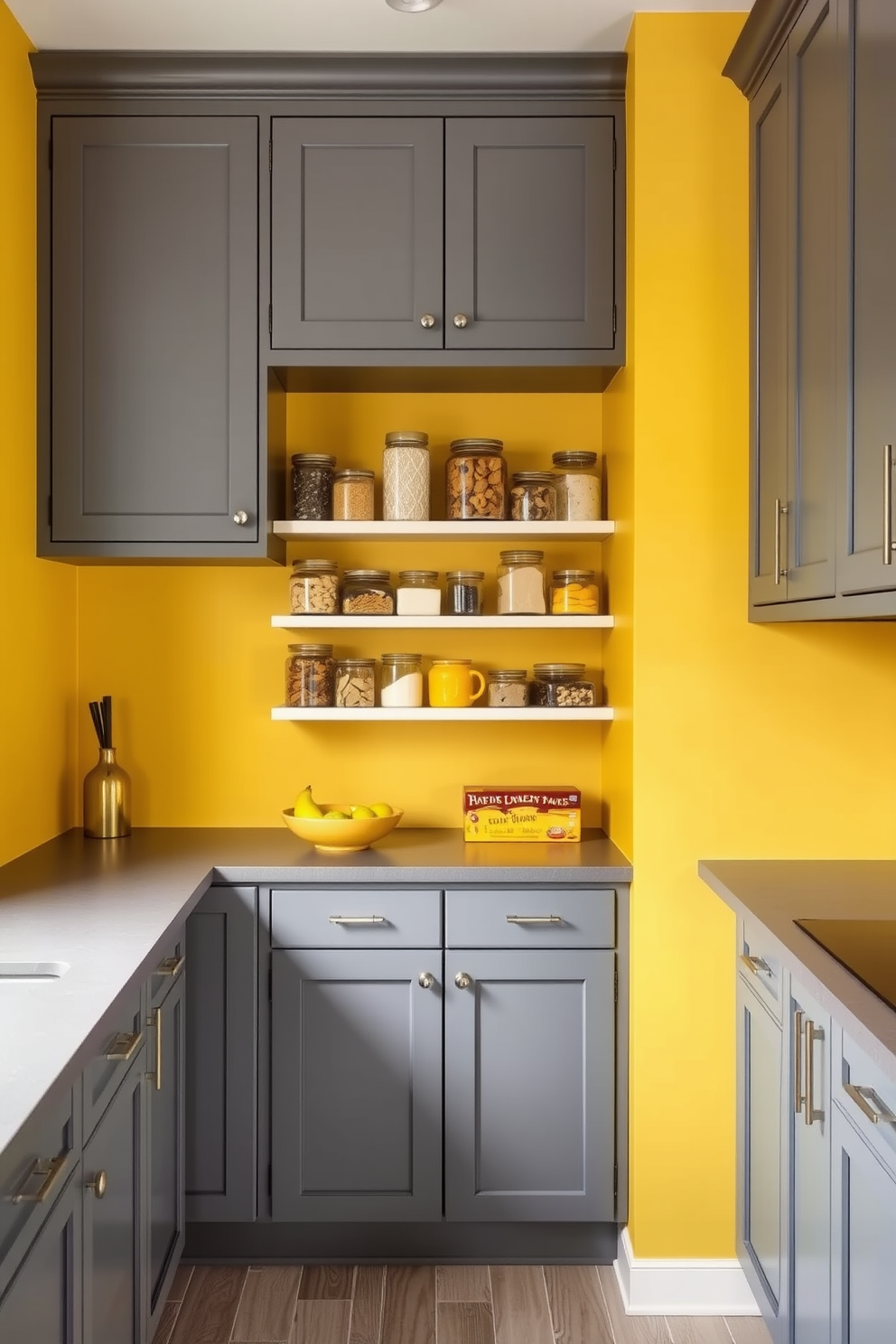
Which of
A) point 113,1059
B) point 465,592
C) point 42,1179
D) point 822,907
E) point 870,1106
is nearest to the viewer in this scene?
point 42,1179

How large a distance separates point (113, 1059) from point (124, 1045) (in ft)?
0.17

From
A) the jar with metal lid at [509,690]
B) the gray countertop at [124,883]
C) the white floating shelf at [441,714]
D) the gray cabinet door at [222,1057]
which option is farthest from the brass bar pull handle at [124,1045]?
the jar with metal lid at [509,690]

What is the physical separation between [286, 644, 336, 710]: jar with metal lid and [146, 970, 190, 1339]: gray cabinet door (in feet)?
2.38

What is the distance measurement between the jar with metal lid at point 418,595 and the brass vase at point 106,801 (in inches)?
32.8

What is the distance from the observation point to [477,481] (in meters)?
2.81

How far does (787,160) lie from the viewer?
221 centimetres

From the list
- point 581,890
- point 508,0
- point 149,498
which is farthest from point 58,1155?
point 508,0

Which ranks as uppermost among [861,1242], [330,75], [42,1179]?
[330,75]

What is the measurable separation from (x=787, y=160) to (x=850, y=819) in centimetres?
138

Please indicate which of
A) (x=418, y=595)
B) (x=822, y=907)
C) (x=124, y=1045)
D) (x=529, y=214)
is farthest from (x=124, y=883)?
(x=529, y=214)

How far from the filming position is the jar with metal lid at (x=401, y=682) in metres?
2.86

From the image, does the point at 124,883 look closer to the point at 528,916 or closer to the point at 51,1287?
the point at 528,916

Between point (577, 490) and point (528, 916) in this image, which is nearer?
point (528, 916)

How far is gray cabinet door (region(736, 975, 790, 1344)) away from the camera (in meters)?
2.04
